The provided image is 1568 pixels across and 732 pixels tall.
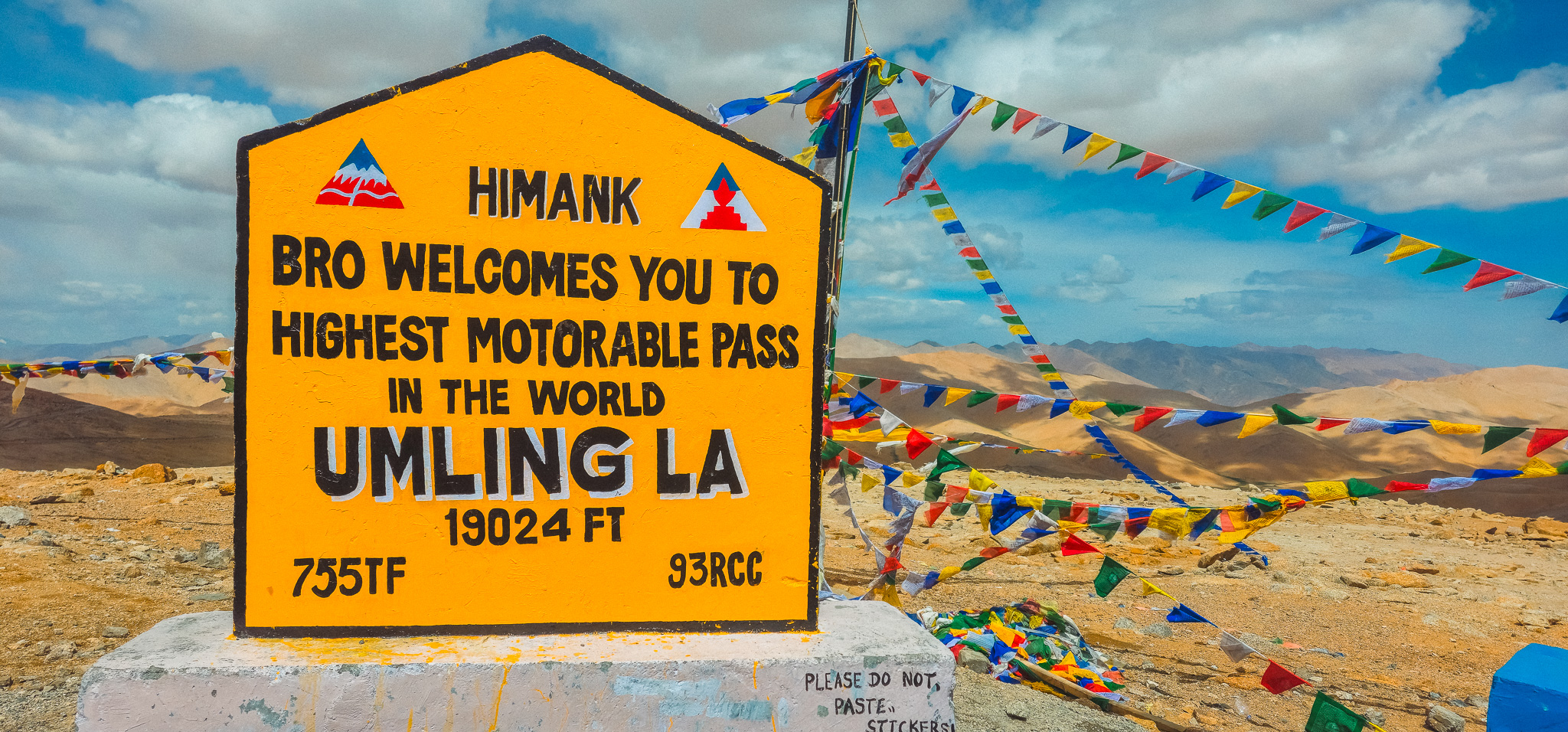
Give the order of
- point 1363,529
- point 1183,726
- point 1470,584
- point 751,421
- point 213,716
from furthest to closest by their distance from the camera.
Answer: point 1363,529
point 1470,584
point 1183,726
point 751,421
point 213,716

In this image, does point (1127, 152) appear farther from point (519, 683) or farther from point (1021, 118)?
Answer: point (519, 683)

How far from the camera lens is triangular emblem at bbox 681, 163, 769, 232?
3135 millimetres

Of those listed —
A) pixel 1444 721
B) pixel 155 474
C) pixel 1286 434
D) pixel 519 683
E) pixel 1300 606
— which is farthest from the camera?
pixel 1286 434

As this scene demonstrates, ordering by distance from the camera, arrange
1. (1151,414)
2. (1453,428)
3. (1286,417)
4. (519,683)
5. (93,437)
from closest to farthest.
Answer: (519,683)
(1453,428)
(1286,417)
(1151,414)
(93,437)

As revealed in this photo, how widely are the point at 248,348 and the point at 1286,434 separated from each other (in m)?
26.7

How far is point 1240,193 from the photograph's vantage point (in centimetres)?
554

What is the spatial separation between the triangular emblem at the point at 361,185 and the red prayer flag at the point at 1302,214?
520cm

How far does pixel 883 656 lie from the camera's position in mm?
2963

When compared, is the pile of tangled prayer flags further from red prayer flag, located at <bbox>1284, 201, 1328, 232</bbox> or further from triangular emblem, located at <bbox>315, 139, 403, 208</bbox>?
triangular emblem, located at <bbox>315, 139, 403, 208</bbox>

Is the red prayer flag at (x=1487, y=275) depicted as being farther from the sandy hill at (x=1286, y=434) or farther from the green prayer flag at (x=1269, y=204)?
the sandy hill at (x=1286, y=434)

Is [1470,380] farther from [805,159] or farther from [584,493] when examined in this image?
[584,493]

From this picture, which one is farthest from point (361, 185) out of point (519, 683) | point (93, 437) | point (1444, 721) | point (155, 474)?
point (93, 437)

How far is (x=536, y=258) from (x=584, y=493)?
0.85 meters

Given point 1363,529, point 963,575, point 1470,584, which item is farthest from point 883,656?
point 1363,529
